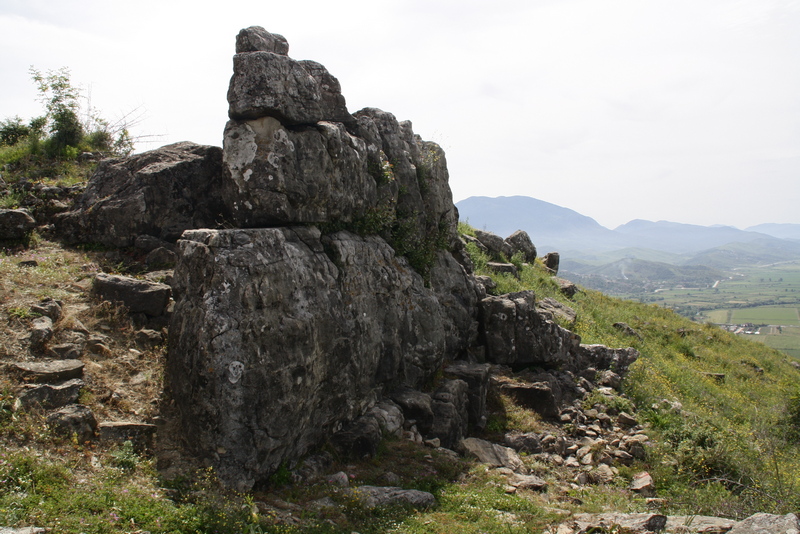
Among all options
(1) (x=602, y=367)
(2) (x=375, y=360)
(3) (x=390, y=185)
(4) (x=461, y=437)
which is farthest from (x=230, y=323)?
(1) (x=602, y=367)

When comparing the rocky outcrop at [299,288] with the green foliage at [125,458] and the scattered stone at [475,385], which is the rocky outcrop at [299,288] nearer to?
the scattered stone at [475,385]

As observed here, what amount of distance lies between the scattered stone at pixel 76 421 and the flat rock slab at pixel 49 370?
2.54 ft

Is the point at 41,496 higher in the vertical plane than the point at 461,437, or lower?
higher

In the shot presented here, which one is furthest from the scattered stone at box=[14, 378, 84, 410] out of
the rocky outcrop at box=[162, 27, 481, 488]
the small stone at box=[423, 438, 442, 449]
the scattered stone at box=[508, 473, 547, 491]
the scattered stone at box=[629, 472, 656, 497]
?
the scattered stone at box=[629, 472, 656, 497]

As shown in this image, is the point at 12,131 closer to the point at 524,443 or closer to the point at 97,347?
the point at 97,347

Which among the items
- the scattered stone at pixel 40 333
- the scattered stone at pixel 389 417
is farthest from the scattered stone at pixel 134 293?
the scattered stone at pixel 389 417

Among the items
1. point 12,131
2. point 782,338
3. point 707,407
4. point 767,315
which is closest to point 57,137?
point 12,131

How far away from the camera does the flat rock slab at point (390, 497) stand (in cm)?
792

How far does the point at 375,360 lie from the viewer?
11.0m

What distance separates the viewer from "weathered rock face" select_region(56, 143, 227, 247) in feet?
39.9

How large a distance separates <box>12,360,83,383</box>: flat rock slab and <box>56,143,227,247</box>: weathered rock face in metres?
4.65

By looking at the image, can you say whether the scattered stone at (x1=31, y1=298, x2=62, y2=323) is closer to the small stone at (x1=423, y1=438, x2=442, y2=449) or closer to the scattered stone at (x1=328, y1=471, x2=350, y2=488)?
the scattered stone at (x1=328, y1=471, x2=350, y2=488)

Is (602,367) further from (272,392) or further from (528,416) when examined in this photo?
(272,392)

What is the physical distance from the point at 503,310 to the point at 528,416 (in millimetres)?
3685
